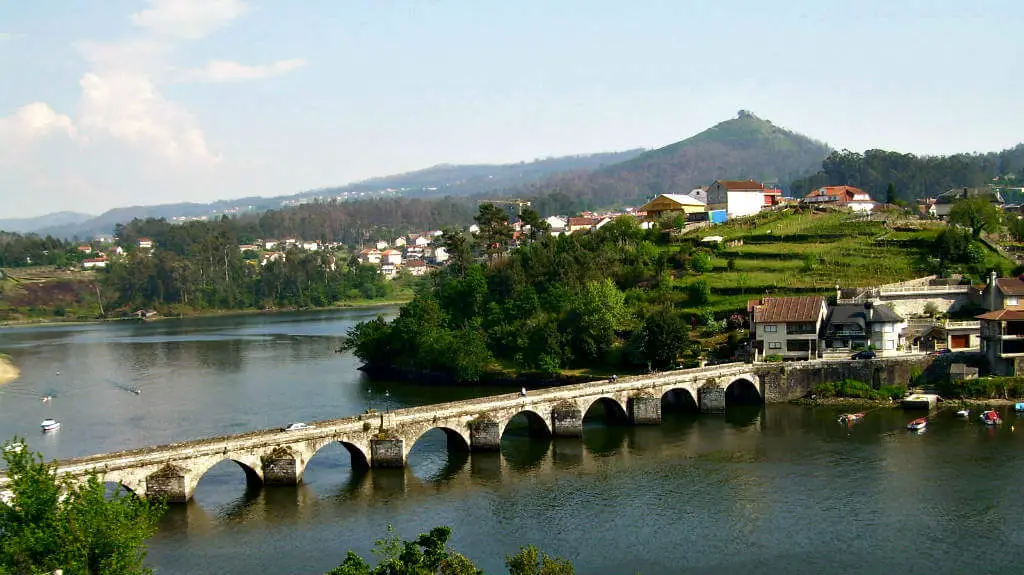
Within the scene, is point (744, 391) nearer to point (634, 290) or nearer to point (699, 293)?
point (699, 293)

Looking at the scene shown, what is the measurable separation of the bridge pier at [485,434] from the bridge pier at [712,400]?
1655 cm

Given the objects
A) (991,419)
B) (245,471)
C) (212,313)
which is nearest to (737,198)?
(991,419)

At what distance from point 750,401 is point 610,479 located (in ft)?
71.0

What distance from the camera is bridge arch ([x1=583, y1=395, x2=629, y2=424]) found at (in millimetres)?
61122

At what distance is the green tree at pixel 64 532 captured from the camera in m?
29.6

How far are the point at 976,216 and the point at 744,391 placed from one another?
3498 centimetres

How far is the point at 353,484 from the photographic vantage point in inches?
1907

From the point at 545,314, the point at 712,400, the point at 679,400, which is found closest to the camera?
the point at 712,400

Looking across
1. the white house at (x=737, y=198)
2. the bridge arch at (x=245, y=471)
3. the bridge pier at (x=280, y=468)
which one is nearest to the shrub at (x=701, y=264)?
the white house at (x=737, y=198)

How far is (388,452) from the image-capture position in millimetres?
50500

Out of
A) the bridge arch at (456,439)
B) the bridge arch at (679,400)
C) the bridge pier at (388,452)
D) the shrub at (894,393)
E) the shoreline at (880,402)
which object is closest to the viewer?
the bridge pier at (388,452)

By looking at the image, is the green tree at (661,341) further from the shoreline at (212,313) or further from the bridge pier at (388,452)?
the shoreline at (212,313)

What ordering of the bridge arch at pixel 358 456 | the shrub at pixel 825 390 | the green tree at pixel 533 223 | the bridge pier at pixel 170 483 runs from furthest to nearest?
1. the green tree at pixel 533 223
2. the shrub at pixel 825 390
3. the bridge arch at pixel 358 456
4. the bridge pier at pixel 170 483

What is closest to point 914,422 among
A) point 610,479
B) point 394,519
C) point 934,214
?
point 610,479
